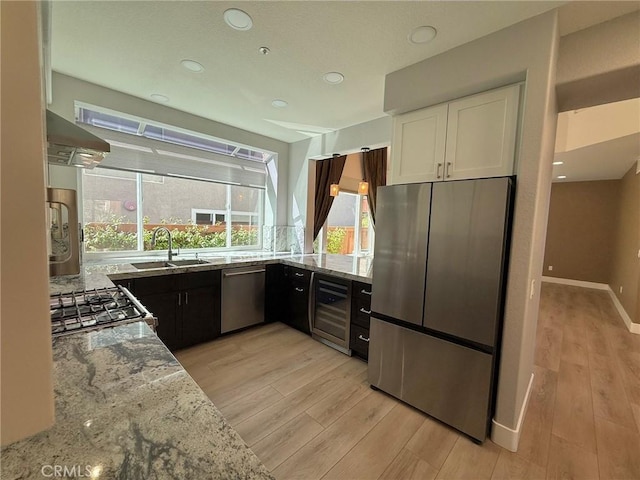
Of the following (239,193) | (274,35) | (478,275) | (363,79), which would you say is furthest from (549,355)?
(239,193)

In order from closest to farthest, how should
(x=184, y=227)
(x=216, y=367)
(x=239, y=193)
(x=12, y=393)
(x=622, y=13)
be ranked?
(x=12, y=393)
(x=622, y=13)
(x=216, y=367)
(x=184, y=227)
(x=239, y=193)

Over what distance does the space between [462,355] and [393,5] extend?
2.20 m

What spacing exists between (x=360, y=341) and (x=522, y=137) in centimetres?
213

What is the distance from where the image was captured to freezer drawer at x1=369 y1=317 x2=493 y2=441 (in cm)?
176

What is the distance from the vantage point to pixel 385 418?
78.5 inches

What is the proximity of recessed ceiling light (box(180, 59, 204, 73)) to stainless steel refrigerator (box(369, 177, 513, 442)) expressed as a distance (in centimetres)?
184

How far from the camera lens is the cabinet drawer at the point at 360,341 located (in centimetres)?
268

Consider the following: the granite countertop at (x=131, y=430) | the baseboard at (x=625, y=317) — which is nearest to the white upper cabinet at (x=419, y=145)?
the granite countertop at (x=131, y=430)

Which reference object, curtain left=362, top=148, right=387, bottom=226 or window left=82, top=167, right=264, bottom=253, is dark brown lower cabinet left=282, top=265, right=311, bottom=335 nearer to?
window left=82, top=167, right=264, bottom=253

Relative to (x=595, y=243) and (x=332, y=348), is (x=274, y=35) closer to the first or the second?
(x=332, y=348)

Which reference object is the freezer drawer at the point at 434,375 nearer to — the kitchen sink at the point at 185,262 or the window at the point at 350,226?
the kitchen sink at the point at 185,262

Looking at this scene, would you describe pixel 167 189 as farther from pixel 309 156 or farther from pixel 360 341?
pixel 360 341

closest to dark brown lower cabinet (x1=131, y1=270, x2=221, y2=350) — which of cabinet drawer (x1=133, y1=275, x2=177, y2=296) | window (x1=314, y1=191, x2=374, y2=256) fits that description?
cabinet drawer (x1=133, y1=275, x2=177, y2=296)

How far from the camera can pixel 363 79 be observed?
2375 millimetres
